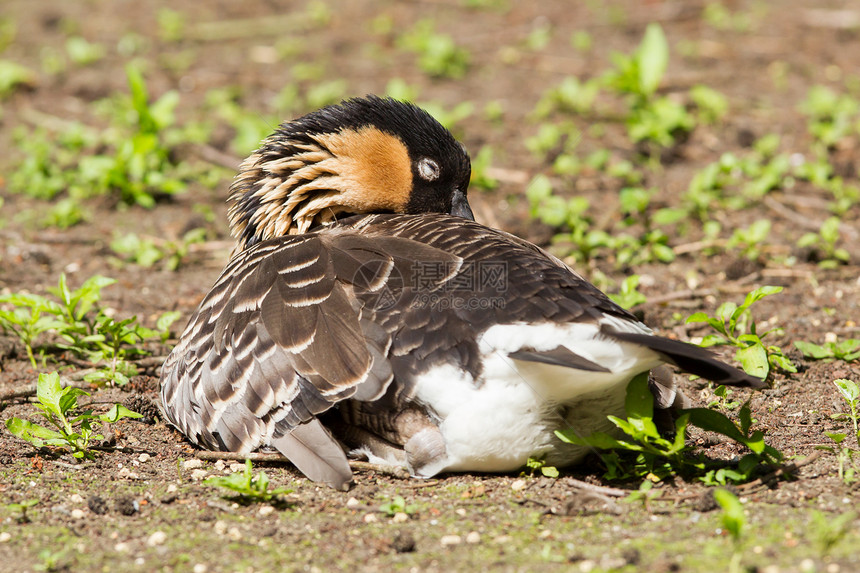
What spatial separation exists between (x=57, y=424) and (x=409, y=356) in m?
2.10

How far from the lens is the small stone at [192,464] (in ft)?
16.2

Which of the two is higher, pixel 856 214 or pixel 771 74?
pixel 771 74

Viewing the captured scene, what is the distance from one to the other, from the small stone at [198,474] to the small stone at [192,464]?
84mm

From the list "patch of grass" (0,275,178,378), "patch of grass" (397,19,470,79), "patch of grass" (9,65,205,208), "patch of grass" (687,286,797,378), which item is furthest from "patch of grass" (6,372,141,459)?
"patch of grass" (397,19,470,79)

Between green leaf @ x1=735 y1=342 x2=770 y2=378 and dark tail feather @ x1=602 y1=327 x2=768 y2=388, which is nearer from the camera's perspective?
Result: dark tail feather @ x1=602 y1=327 x2=768 y2=388

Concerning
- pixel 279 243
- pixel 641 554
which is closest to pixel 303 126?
pixel 279 243

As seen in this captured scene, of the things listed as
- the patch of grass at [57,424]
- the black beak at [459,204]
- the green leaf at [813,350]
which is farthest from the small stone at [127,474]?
the green leaf at [813,350]

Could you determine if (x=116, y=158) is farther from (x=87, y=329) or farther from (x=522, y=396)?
(x=522, y=396)

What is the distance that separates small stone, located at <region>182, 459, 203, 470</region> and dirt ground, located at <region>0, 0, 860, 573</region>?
18 mm

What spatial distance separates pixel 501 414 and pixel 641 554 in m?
1.02

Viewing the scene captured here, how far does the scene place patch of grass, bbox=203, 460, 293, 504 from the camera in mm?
4219

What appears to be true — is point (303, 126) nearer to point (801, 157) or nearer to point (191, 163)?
point (191, 163)

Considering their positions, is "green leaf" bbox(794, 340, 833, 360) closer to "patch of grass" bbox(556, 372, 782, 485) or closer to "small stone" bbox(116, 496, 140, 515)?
"patch of grass" bbox(556, 372, 782, 485)

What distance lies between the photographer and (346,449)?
4.98m
